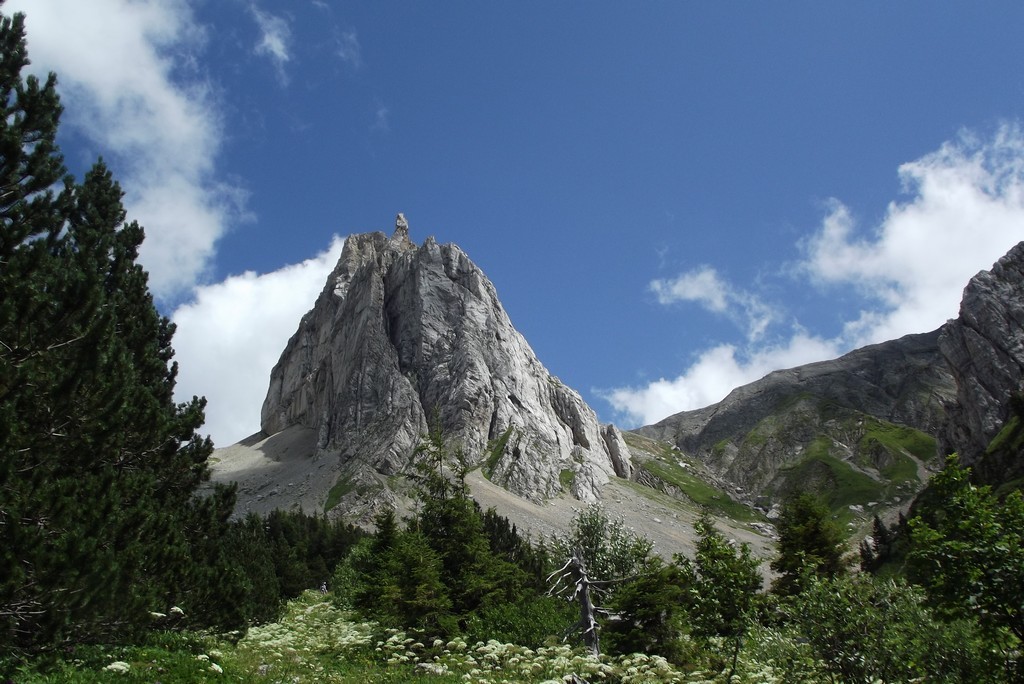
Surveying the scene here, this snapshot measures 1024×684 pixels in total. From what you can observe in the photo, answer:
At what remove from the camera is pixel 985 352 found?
583 feet

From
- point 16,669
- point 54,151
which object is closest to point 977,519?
point 16,669

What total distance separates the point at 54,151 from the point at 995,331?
21606cm

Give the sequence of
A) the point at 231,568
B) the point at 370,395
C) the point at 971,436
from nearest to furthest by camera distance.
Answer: the point at 231,568, the point at 971,436, the point at 370,395

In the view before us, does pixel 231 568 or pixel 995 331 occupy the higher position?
pixel 995 331

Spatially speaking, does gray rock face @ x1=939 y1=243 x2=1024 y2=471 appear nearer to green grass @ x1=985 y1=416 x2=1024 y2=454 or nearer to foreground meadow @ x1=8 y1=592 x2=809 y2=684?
green grass @ x1=985 y1=416 x2=1024 y2=454

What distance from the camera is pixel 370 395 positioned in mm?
193250

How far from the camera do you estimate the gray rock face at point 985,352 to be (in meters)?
166

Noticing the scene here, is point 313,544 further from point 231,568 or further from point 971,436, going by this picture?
point 971,436

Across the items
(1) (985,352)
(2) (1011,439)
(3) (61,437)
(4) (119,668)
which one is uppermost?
(1) (985,352)

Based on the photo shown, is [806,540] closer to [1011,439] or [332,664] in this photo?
[332,664]

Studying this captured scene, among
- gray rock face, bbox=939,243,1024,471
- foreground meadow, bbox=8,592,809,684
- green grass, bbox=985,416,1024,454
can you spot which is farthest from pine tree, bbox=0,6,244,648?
gray rock face, bbox=939,243,1024,471

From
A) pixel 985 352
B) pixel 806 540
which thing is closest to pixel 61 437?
pixel 806 540

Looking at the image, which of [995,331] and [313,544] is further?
[995,331]

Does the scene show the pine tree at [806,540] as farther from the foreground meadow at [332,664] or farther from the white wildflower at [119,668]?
the white wildflower at [119,668]
